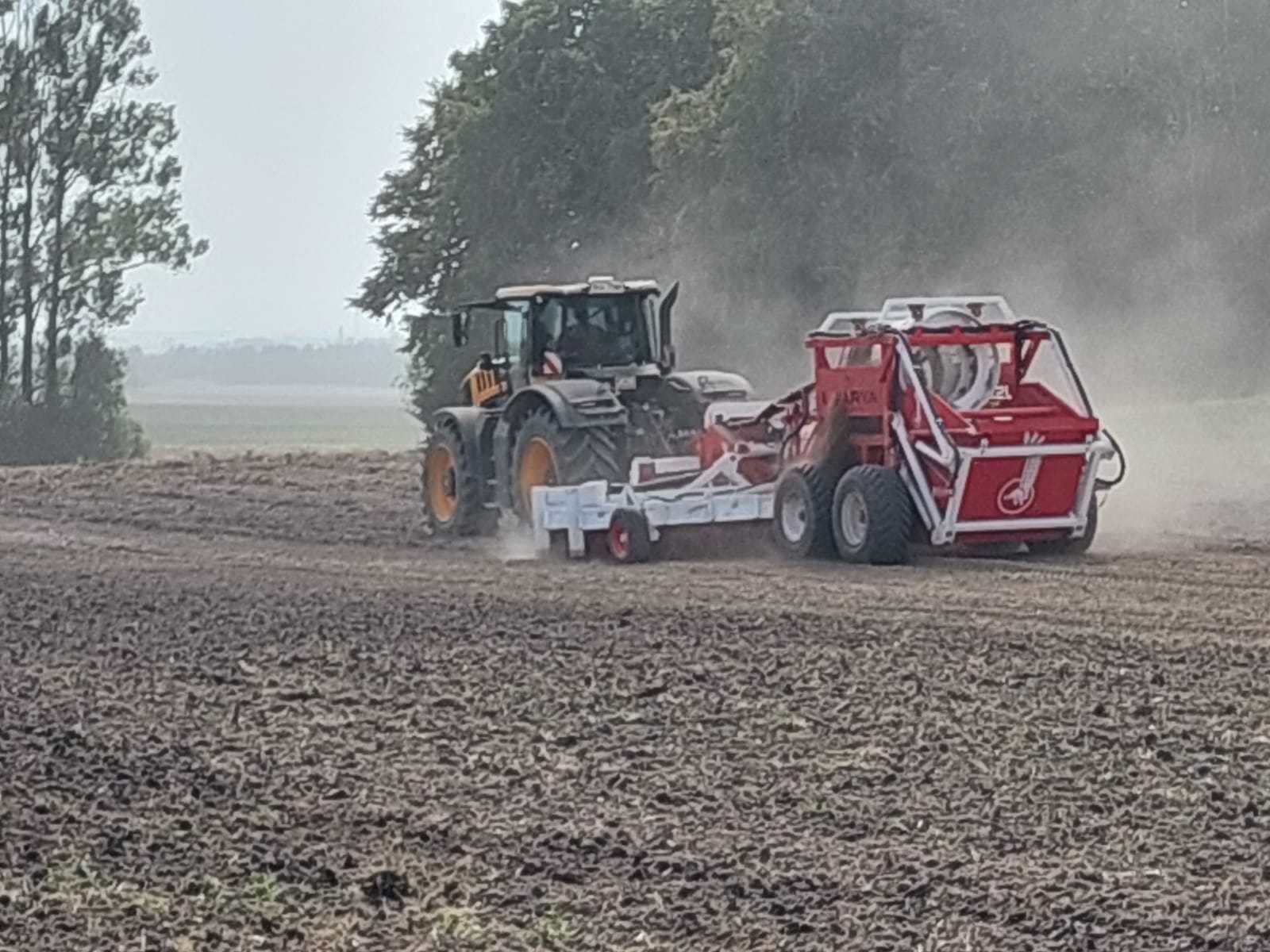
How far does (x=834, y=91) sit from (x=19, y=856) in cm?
3070

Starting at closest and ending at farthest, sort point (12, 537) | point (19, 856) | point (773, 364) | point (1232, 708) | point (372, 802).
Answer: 1. point (19, 856)
2. point (372, 802)
3. point (1232, 708)
4. point (12, 537)
5. point (773, 364)

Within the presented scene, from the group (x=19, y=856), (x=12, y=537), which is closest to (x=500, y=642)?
(x=19, y=856)

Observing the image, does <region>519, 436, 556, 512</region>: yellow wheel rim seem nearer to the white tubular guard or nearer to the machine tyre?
the white tubular guard

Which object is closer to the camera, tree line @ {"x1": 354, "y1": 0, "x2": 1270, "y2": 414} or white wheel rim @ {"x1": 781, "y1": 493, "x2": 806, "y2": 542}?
white wheel rim @ {"x1": 781, "y1": 493, "x2": 806, "y2": 542}

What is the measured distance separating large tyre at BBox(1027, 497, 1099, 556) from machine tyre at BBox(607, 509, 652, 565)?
8.84ft

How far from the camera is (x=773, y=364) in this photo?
124ft

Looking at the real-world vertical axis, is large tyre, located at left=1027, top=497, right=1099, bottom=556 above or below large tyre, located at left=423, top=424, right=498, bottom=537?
below

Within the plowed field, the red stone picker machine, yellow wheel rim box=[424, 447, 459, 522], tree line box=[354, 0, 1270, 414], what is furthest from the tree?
the plowed field

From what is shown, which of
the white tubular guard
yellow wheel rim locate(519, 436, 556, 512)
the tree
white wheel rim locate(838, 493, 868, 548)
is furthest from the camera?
the tree

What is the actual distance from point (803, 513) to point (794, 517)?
0.46 feet

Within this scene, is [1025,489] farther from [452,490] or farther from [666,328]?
[452,490]

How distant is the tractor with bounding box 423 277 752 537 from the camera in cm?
1853

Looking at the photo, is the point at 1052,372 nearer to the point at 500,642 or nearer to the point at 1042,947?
the point at 500,642

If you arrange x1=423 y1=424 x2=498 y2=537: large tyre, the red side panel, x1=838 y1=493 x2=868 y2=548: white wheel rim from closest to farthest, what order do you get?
the red side panel < x1=838 y1=493 x2=868 y2=548: white wheel rim < x1=423 y1=424 x2=498 y2=537: large tyre
